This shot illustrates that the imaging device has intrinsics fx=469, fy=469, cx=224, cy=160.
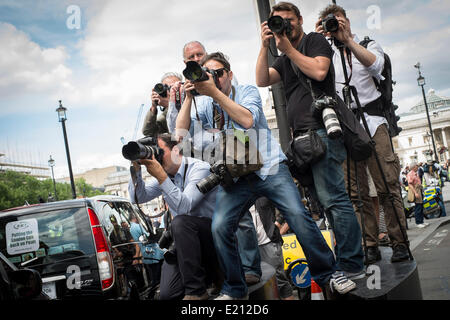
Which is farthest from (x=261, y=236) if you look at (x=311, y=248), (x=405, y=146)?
(x=405, y=146)

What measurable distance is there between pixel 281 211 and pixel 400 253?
1.18 meters

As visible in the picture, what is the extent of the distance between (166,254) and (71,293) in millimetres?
1815

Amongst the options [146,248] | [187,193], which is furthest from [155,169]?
[146,248]

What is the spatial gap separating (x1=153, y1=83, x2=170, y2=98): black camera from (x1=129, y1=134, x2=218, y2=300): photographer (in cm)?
85

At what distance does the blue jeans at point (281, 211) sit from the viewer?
116 inches

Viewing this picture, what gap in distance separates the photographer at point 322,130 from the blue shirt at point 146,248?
3336 millimetres

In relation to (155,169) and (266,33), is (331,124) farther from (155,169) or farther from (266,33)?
(155,169)

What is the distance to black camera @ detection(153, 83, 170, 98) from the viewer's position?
448cm

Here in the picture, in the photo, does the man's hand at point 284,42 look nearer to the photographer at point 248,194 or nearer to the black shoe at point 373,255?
the photographer at point 248,194

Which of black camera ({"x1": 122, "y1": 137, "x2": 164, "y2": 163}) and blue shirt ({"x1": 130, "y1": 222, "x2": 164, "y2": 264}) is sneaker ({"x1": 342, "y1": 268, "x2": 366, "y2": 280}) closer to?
black camera ({"x1": 122, "y1": 137, "x2": 164, "y2": 163})

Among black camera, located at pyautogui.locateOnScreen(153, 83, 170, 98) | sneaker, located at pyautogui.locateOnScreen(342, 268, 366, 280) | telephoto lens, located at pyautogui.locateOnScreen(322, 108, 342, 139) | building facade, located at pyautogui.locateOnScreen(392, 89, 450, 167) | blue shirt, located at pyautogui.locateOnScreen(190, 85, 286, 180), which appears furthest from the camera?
building facade, located at pyautogui.locateOnScreen(392, 89, 450, 167)

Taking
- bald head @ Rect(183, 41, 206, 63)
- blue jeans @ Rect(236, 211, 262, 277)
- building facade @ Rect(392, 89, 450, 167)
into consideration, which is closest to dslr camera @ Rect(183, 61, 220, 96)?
blue jeans @ Rect(236, 211, 262, 277)

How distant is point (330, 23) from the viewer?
11.3 ft

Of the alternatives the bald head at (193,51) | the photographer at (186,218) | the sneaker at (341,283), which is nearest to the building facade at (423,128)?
the bald head at (193,51)
